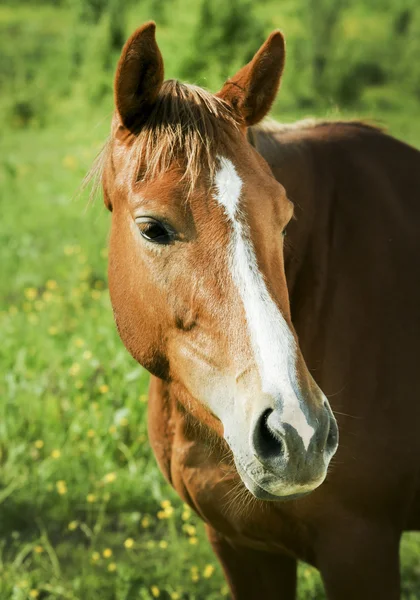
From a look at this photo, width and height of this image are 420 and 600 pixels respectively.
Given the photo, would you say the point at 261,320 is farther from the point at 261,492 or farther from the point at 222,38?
the point at 222,38

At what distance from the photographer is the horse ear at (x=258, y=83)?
6.91 feet

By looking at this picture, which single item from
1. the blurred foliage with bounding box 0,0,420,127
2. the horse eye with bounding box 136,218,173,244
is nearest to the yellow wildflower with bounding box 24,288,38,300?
the horse eye with bounding box 136,218,173,244

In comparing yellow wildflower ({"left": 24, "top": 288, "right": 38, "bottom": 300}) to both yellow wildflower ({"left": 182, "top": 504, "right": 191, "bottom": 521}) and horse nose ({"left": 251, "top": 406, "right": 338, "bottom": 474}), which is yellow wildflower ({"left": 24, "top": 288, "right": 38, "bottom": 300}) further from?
horse nose ({"left": 251, "top": 406, "right": 338, "bottom": 474})

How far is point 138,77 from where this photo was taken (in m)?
2.00

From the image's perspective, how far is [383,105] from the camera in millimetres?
21328

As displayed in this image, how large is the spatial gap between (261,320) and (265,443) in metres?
0.30

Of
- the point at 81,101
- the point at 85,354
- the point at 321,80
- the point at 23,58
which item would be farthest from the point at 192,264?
the point at 23,58

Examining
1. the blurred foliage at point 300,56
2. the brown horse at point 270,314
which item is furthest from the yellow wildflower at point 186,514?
the blurred foliage at point 300,56

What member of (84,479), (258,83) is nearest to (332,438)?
(258,83)

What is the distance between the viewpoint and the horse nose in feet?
5.16

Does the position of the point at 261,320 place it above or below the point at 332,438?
above

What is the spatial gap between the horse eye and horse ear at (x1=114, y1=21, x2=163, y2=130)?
14.5 inches

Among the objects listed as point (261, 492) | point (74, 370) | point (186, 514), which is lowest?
point (186, 514)

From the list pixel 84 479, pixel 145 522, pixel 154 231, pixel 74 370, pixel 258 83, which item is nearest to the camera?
pixel 154 231
